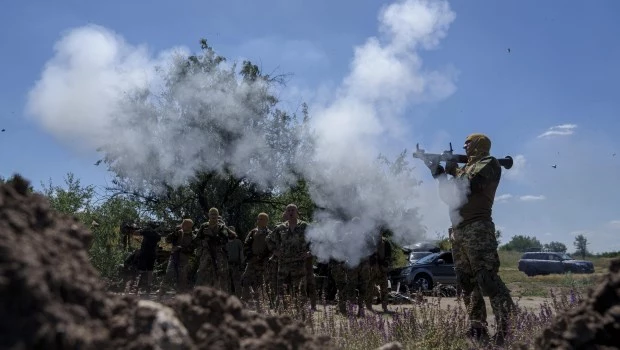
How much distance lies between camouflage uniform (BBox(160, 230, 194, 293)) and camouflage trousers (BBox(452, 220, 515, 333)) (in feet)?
23.2

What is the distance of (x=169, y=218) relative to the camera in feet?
69.4

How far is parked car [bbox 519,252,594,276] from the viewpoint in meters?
34.2

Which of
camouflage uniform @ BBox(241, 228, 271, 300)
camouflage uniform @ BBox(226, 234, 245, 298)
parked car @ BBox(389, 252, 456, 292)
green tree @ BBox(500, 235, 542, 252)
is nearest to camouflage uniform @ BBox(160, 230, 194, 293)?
camouflage uniform @ BBox(226, 234, 245, 298)

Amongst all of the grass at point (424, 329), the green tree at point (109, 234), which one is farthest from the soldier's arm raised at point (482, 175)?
the green tree at point (109, 234)

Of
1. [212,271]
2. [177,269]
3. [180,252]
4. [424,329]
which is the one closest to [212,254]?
[212,271]

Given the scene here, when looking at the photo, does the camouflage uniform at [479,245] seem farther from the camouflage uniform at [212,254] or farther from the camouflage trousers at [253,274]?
the camouflage trousers at [253,274]

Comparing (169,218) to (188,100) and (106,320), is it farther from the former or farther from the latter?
(106,320)

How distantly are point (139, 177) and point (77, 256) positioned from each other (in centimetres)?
2007

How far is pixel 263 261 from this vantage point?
12.7m

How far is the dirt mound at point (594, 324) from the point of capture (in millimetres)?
2338

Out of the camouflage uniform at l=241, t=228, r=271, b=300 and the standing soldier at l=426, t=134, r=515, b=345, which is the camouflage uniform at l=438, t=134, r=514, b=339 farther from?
the camouflage uniform at l=241, t=228, r=271, b=300

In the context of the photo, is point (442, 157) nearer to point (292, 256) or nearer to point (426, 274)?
point (292, 256)

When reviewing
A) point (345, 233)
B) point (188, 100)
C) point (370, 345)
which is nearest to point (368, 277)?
point (345, 233)

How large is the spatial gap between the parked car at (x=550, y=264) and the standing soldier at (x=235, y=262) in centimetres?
2625
